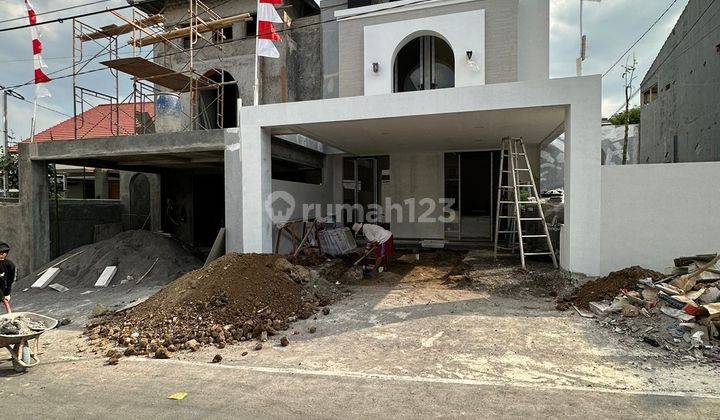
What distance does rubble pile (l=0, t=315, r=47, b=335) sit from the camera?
4.39 m

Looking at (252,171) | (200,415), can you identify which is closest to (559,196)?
(252,171)

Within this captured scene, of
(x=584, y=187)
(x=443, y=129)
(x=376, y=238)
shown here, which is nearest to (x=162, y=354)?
(x=376, y=238)

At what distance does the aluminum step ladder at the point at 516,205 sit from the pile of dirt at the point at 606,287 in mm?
1433

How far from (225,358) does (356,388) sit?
67.4 inches

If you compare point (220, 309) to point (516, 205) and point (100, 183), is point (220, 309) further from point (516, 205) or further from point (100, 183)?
point (100, 183)

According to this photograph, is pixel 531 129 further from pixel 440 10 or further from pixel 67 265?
pixel 67 265

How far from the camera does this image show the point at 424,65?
11078mm

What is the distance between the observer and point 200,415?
3248 mm

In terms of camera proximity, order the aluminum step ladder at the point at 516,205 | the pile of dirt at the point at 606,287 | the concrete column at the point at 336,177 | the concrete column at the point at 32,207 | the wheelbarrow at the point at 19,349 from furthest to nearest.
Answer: the concrete column at the point at 336,177, the concrete column at the point at 32,207, the aluminum step ladder at the point at 516,205, the pile of dirt at the point at 606,287, the wheelbarrow at the point at 19,349

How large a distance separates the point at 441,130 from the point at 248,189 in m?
4.32

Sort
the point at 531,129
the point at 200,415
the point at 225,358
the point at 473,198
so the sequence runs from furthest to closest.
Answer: the point at 473,198 < the point at 531,129 < the point at 225,358 < the point at 200,415

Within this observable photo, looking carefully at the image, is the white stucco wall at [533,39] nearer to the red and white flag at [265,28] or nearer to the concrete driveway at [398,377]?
the red and white flag at [265,28]

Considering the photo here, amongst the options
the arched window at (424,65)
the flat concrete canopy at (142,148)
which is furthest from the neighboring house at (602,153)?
the flat concrete canopy at (142,148)

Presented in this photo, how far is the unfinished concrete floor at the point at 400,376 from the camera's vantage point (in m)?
3.30
